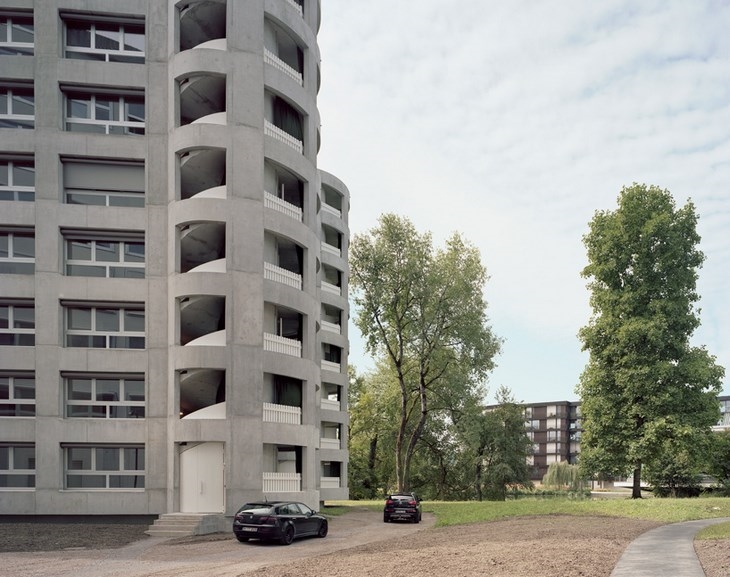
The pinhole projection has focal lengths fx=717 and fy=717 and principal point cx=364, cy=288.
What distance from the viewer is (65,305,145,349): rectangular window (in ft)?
99.9

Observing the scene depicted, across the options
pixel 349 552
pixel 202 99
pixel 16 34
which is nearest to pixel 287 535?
pixel 349 552

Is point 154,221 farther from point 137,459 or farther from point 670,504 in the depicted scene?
point 670,504

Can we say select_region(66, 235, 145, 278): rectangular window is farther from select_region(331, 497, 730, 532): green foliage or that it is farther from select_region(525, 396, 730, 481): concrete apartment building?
select_region(525, 396, 730, 481): concrete apartment building

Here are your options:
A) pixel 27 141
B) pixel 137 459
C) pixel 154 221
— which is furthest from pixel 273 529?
pixel 27 141

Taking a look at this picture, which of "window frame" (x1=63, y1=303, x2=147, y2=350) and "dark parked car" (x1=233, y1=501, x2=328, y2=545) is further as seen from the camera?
"window frame" (x1=63, y1=303, x2=147, y2=350)

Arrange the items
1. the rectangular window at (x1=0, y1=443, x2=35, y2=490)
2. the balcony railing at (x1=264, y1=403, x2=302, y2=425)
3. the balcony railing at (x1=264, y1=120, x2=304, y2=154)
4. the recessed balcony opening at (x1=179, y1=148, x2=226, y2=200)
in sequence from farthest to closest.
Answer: the balcony railing at (x1=264, y1=120, x2=304, y2=154) → the recessed balcony opening at (x1=179, y1=148, x2=226, y2=200) → the balcony railing at (x1=264, y1=403, x2=302, y2=425) → the rectangular window at (x1=0, y1=443, x2=35, y2=490)

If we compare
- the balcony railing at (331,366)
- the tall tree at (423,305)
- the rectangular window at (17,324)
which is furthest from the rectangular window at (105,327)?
the tall tree at (423,305)

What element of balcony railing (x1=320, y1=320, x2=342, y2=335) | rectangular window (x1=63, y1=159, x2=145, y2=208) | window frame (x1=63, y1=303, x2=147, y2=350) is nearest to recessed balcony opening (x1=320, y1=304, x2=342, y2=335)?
balcony railing (x1=320, y1=320, x2=342, y2=335)

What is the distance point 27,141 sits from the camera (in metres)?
30.6

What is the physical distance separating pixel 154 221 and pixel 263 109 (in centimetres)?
672

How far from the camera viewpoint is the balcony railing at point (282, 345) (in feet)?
99.0

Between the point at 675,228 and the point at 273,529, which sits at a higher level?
the point at 675,228

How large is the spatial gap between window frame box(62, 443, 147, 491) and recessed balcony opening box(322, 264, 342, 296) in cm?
2151

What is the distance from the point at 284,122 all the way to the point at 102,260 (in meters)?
10.2
